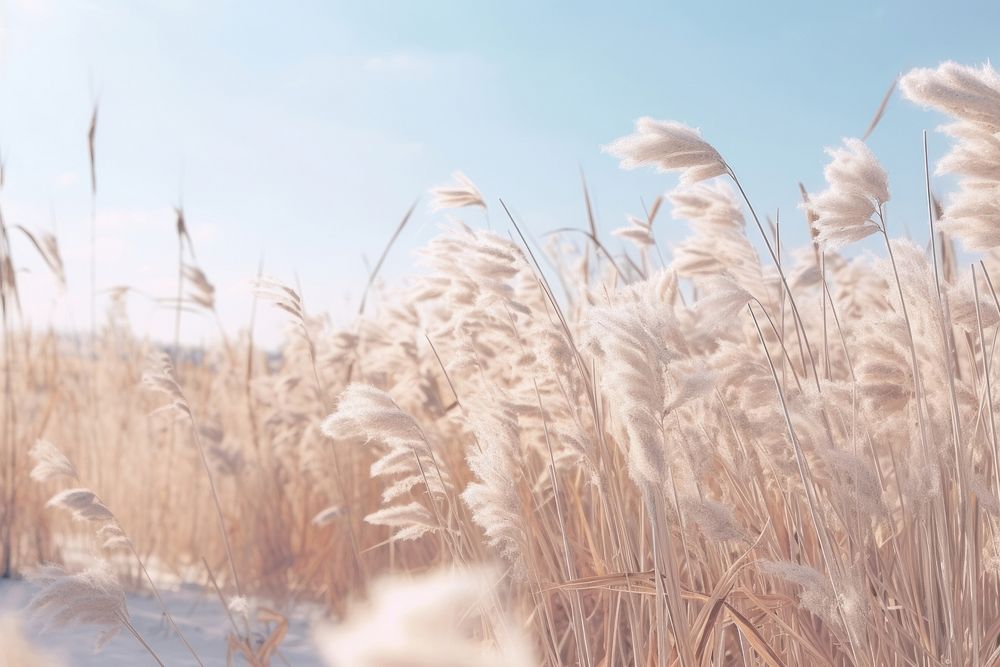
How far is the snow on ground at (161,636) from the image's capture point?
314 centimetres

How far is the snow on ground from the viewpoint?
3139 mm

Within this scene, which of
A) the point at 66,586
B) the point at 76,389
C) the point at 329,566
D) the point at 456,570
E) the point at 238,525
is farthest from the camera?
the point at 76,389

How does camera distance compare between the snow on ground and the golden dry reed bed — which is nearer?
the golden dry reed bed

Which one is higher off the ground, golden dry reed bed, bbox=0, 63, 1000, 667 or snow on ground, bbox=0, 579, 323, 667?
golden dry reed bed, bbox=0, 63, 1000, 667

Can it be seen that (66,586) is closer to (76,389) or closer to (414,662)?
(414,662)

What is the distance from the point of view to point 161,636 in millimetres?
3652

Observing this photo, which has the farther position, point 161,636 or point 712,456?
point 161,636

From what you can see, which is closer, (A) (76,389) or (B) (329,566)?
(B) (329,566)

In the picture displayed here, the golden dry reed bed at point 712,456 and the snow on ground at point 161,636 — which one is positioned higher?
the golden dry reed bed at point 712,456

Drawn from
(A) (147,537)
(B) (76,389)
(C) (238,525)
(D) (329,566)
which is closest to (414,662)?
(D) (329,566)

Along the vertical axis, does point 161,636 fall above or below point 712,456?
below

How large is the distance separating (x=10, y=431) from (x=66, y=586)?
3.08m

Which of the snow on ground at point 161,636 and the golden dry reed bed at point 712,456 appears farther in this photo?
the snow on ground at point 161,636

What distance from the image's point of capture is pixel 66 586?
1892 mm
